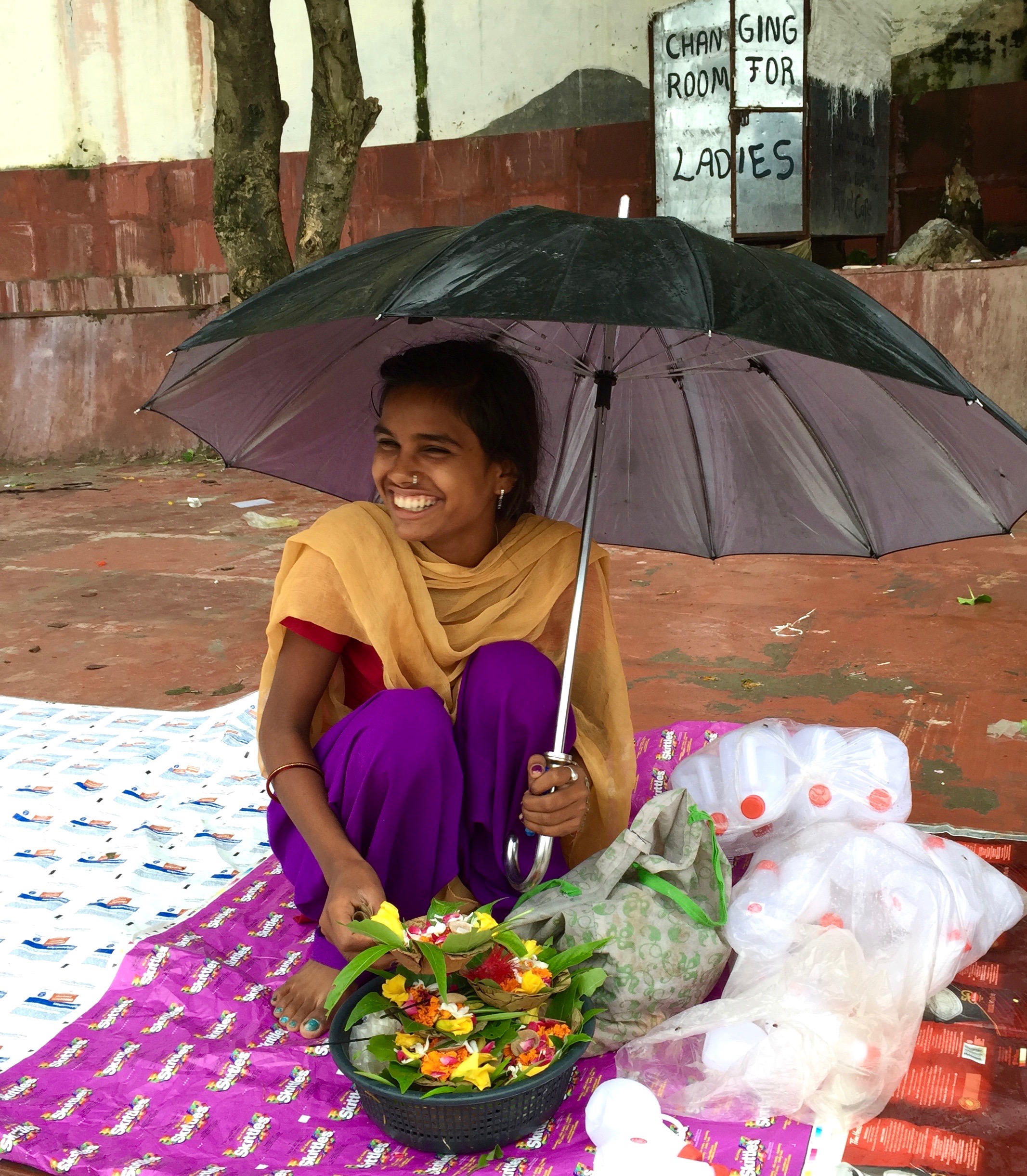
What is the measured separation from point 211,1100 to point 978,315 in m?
6.89

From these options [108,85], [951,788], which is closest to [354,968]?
[951,788]

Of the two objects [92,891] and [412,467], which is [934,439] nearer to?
[412,467]

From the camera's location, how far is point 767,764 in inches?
95.3

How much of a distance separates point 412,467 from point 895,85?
809cm

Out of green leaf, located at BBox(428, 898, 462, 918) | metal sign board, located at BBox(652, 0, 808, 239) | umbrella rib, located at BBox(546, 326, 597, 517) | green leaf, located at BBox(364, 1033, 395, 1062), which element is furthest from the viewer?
metal sign board, located at BBox(652, 0, 808, 239)

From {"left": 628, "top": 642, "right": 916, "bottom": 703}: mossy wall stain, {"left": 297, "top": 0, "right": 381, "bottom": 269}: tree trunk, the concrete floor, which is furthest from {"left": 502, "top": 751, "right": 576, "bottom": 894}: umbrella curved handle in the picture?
{"left": 297, "top": 0, "right": 381, "bottom": 269}: tree trunk

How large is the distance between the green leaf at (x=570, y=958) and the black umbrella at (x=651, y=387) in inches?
9.9

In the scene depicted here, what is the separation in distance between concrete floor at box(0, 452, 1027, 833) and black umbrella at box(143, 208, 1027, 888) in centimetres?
93

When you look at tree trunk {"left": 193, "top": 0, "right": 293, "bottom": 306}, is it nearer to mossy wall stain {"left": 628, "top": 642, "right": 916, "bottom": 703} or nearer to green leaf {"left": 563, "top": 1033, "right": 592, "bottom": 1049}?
mossy wall stain {"left": 628, "top": 642, "right": 916, "bottom": 703}

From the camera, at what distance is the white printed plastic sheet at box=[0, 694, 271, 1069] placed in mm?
2217

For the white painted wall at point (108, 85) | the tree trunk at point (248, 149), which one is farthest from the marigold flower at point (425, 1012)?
the white painted wall at point (108, 85)

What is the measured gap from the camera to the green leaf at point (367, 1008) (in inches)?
68.3

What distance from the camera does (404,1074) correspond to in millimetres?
1652

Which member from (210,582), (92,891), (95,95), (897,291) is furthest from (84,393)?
(92,891)
